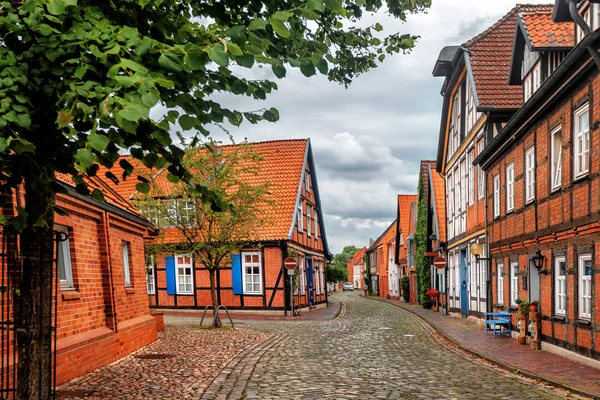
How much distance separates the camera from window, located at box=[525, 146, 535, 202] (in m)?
15.2

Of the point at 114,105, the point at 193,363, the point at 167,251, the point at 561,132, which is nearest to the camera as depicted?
the point at 114,105

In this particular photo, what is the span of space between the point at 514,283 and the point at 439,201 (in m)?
14.7

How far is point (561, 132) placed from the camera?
13109mm

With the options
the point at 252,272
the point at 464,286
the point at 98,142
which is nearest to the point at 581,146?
the point at 98,142

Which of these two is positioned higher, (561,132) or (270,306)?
(561,132)

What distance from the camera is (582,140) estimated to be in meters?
12.0

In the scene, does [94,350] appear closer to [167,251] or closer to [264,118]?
[264,118]

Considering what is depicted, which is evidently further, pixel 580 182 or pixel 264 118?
pixel 580 182

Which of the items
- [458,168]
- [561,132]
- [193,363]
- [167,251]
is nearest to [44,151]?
[193,363]

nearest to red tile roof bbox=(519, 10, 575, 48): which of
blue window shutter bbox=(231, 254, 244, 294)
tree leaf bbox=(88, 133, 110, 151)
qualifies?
tree leaf bbox=(88, 133, 110, 151)

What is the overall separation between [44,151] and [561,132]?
10.8 meters

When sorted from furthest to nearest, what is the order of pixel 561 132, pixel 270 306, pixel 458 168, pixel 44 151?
1. pixel 270 306
2. pixel 458 168
3. pixel 561 132
4. pixel 44 151

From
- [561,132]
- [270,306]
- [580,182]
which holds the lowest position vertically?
[270,306]

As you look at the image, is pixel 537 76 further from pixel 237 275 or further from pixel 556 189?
pixel 237 275
